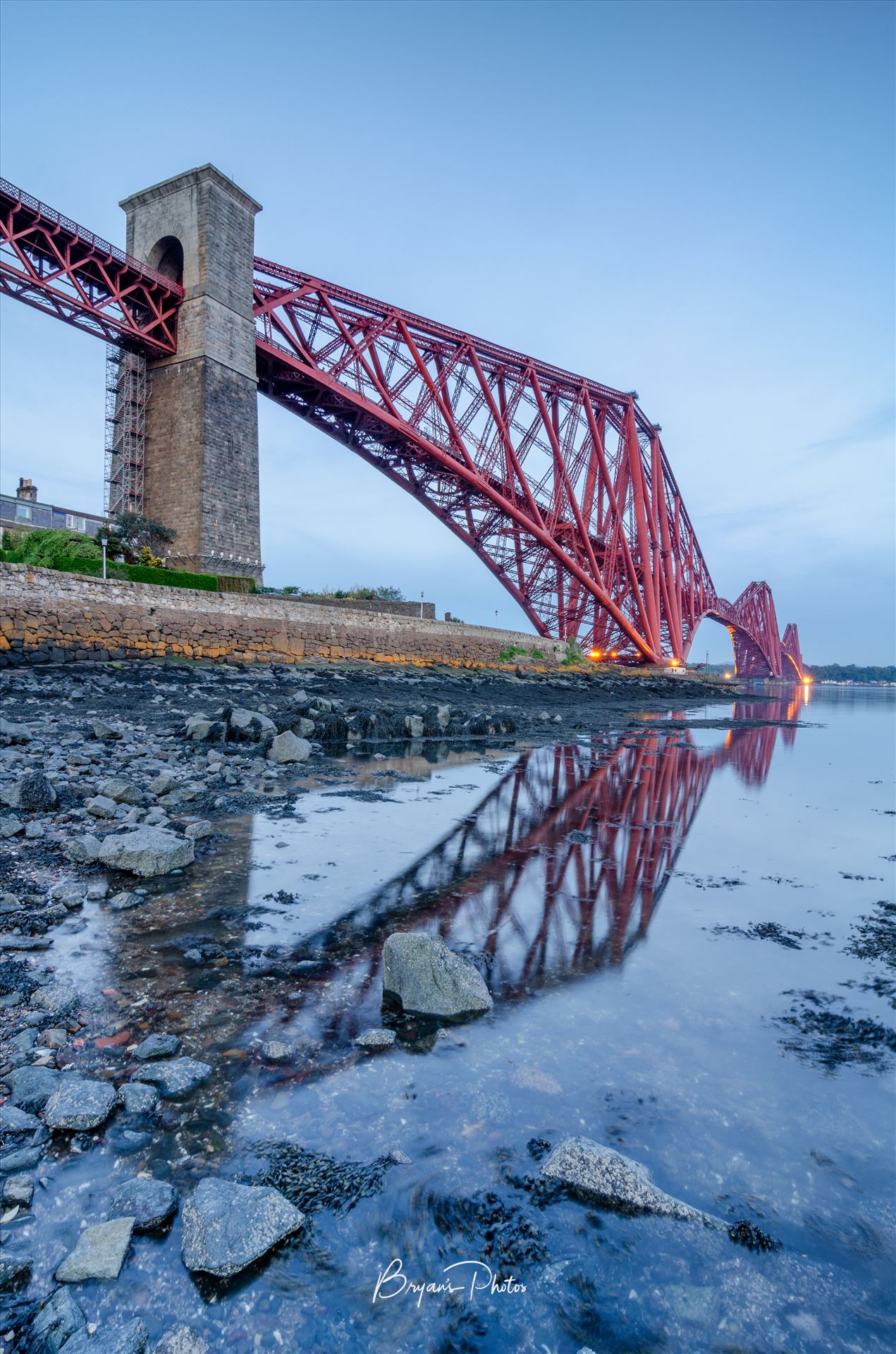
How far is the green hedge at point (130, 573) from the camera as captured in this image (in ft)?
50.1

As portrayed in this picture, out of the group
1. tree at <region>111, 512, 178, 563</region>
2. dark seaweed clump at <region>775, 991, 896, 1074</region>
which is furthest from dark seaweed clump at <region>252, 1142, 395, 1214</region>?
tree at <region>111, 512, 178, 563</region>

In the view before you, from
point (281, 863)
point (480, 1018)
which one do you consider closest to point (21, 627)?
point (281, 863)

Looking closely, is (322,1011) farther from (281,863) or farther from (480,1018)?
(281,863)

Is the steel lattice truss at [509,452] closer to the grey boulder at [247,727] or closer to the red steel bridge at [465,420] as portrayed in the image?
the red steel bridge at [465,420]

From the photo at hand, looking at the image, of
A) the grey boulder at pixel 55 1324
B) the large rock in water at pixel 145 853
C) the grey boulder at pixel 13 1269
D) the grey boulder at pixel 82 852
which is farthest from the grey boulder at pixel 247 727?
the grey boulder at pixel 55 1324

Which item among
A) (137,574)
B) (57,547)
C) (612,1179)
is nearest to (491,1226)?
(612,1179)

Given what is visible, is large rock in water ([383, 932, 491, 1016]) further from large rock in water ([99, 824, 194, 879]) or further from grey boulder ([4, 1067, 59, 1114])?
large rock in water ([99, 824, 194, 879])

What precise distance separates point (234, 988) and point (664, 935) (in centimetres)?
227

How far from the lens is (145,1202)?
1.57 meters

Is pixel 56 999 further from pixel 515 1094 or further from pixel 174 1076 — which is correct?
pixel 515 1094

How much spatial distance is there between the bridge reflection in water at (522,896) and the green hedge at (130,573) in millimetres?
12242

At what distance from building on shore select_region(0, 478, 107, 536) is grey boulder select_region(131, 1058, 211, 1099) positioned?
36.4m

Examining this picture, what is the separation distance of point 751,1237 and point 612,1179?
34cm

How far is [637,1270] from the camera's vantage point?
1.51m
